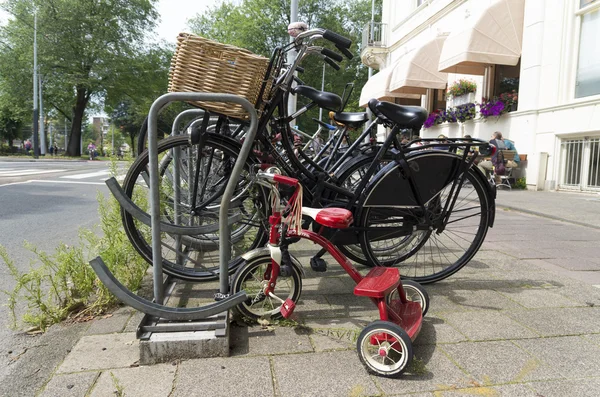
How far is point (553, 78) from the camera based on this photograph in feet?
36.1

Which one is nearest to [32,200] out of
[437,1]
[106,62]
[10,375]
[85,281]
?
[85,281]

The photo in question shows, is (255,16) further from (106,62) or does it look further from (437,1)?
(437,1)

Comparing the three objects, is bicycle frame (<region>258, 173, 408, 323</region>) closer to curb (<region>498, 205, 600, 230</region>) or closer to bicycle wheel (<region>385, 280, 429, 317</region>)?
bicycle wheel (<region>385, 280, 429, 317</region>)

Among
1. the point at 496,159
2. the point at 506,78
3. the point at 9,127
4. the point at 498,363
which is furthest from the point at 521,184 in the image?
the point at 9,127

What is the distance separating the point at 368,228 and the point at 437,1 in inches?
669

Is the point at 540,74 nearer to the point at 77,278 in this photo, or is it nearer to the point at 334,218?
the point at 334,218

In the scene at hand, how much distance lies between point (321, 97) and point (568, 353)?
→ 2199 millimetres

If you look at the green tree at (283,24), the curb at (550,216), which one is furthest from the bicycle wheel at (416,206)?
the green tree at (283,24)

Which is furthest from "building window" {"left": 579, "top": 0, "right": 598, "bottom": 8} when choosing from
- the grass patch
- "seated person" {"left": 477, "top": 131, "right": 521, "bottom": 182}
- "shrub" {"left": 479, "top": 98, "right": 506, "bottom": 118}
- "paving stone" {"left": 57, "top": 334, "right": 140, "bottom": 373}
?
"paving stone" {"left": 57, "top": 334, "right": 140, "bottom": 373}

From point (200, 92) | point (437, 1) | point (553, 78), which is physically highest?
point (437, 1)

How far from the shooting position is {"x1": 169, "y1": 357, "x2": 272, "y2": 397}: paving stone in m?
1.92

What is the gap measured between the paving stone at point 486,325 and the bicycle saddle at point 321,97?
1.65 metres

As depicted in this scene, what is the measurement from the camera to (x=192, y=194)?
122 inches

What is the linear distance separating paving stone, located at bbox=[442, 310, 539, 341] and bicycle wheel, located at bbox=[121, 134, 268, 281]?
1.42 m
